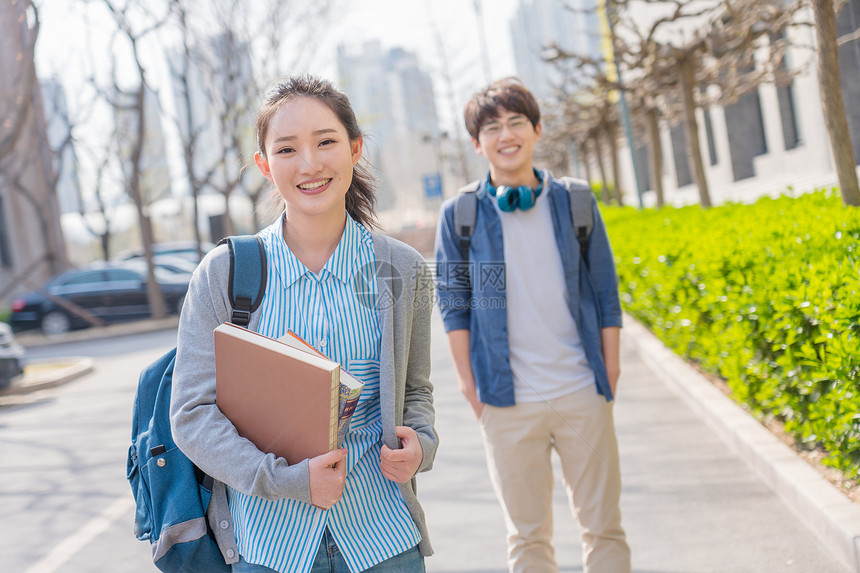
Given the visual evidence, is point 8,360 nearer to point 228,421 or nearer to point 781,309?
point 781,309

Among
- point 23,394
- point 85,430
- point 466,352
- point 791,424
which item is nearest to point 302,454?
point 466,352

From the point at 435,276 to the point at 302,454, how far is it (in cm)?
165

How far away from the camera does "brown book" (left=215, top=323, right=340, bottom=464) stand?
67.2 inches

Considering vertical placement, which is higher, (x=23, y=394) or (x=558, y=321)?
(x=558, y=321)

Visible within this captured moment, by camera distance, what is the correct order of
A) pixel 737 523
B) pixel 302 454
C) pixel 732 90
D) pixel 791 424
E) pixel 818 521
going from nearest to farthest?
pixel 302 454
pixel 818 521
pixel 737 523
pixel 791 424
pixel 732 90

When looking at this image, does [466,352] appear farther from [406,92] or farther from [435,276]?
[406,92]

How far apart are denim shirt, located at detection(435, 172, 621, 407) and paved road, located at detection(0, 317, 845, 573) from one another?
1219mm

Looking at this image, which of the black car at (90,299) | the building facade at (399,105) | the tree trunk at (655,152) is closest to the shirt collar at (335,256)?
the tree trunk at (655,152)

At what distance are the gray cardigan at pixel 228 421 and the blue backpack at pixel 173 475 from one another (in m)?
0.03

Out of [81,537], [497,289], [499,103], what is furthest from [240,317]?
[81,537]

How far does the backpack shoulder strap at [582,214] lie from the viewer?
3.14 m

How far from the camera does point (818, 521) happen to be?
371 centimetres

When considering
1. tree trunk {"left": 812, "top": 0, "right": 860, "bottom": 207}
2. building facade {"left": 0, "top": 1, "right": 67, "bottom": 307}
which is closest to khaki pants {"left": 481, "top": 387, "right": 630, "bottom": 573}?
tree trunk {"left": 812, "top": 0, "right": 860, "bottom": 207}

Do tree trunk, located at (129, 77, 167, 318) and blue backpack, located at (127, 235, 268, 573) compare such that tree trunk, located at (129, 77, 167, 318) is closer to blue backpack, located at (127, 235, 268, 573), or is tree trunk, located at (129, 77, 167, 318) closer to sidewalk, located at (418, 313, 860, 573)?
sidewalk, located at (418, 313, 860, 573)
